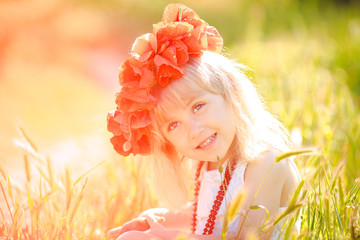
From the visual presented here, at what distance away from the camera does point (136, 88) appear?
1736 millimetres

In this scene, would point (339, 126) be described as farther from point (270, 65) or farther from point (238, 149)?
point (270, 65)

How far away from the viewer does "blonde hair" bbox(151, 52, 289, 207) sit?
5.77 feet

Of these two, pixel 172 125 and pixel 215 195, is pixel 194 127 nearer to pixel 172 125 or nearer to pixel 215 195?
pixel 172 125

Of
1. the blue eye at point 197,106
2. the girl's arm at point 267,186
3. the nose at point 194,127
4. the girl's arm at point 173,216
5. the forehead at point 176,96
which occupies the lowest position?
the girl's arm at point 173,216

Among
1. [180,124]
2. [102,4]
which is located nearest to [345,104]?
[180,124]

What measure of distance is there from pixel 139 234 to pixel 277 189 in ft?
1.77

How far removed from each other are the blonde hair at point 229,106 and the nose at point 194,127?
9 centimetres

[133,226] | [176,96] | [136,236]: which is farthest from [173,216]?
[176,96]

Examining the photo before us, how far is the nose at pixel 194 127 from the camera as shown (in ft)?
5.73

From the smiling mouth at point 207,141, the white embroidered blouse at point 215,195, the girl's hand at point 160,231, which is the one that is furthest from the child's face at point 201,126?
the girl's hand at point 160,231

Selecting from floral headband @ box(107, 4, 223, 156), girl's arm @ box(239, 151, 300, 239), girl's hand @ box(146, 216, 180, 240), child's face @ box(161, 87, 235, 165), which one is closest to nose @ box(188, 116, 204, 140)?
child's face @ box(161, 87, 235, 165)

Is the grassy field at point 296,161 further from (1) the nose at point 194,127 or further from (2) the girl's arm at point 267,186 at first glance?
(1) the nose at point 194,127

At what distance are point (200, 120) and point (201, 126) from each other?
0.02m

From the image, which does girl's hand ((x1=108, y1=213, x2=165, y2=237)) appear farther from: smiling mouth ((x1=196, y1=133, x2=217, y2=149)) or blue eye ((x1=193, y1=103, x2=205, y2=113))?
blue eye ((x1=193, y1=103, x2=205, y2=113))
